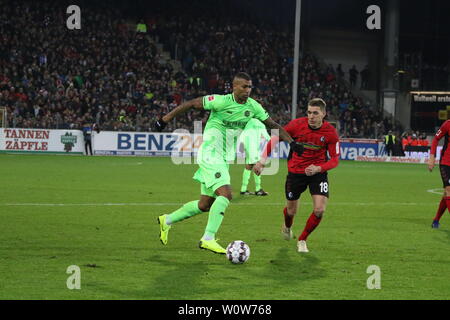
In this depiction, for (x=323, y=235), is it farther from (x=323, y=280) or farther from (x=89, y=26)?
(x=89, y=26)

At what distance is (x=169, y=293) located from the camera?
693 centimetres

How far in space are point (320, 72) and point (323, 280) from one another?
38796 millimetres

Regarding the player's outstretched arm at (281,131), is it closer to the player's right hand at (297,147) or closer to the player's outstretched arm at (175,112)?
the player's right hand at (297,147)

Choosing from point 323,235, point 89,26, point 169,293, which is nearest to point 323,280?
point 169,293

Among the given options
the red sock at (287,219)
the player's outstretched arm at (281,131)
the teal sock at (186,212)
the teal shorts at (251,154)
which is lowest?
the red sock at (287,219)

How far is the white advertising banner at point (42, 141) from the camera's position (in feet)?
111

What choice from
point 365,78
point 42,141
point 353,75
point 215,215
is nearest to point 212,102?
point 215,215

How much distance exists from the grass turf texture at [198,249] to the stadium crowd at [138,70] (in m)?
16.3

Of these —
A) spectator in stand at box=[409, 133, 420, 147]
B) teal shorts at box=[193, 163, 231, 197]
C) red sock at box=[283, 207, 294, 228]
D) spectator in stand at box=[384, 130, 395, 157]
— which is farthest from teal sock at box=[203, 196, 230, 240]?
spectator in stand at box=[409, 133, 420, 147]

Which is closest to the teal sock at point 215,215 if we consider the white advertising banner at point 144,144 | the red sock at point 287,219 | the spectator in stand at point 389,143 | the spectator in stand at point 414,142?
the red sock at point 287,219

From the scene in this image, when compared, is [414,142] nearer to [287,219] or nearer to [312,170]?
[287,219]

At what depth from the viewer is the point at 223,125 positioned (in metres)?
9.20

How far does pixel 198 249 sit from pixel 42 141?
26.0m

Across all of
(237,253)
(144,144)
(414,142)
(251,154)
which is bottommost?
(237,253)
